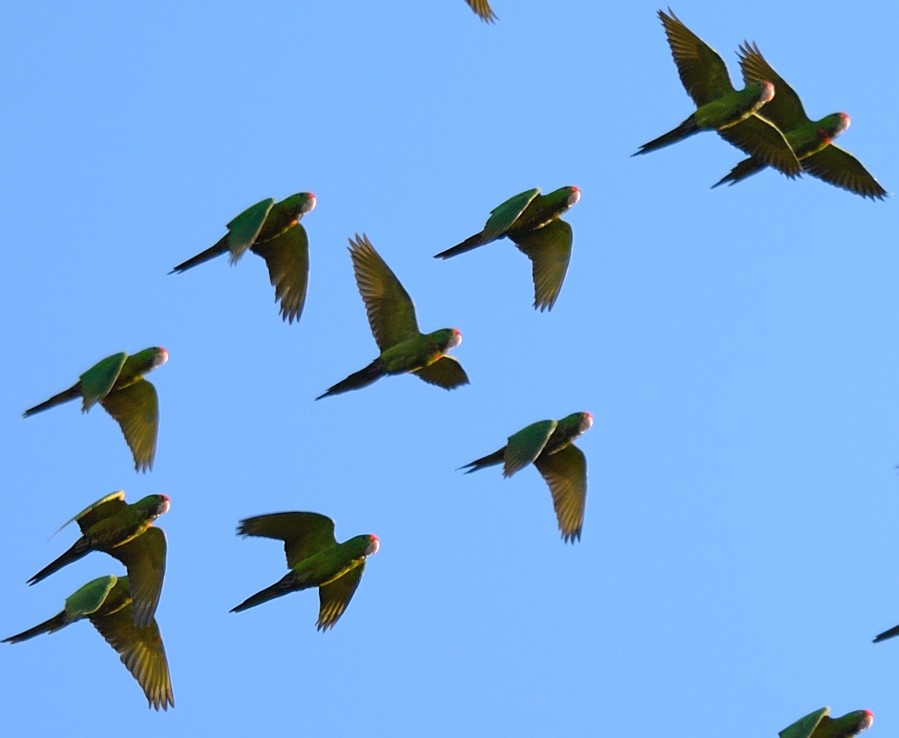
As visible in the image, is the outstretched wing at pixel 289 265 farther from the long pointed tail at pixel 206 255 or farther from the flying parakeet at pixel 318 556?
the flying parakeet at pixel 318 556

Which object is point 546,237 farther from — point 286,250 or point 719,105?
point 286,250

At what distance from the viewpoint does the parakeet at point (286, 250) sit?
62.9 ft

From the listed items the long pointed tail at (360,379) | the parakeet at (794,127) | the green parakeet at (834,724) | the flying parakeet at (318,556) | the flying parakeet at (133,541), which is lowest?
the green parakeet at (834,724)

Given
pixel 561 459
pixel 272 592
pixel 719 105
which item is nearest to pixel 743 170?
pixel 719 105

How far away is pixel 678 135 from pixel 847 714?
6822 millimetres

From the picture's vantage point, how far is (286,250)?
1958cm

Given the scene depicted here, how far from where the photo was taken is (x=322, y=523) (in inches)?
725

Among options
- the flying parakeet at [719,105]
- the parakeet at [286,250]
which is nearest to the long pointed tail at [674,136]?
the flying parakeet at [719,105]

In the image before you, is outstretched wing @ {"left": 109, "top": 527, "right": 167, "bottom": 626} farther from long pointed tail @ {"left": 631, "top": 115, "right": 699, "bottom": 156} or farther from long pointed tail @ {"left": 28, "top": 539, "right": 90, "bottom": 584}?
long pointed tail @ {"left": 631, "top": 115, "right": 699, "bottom": 156}

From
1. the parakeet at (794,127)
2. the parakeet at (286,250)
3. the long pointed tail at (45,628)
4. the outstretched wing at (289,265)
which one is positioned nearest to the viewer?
the long pointed tail at (45,628)

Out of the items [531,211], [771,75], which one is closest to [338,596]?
Answer: [531,211]

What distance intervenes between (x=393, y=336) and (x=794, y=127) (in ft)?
20.4

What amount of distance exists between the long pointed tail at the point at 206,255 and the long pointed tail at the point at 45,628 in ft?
12.9

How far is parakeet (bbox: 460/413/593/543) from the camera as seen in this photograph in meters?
18.5
